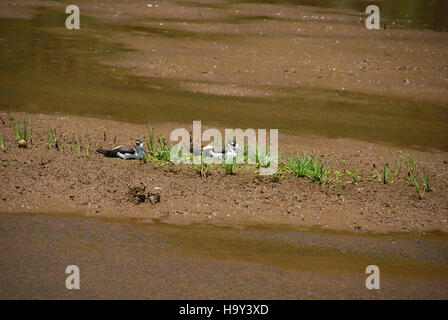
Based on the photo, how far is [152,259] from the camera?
4.99 m

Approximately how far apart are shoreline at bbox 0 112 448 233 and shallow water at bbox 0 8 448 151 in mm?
1510

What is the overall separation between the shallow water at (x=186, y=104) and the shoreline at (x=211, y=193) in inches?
59.4

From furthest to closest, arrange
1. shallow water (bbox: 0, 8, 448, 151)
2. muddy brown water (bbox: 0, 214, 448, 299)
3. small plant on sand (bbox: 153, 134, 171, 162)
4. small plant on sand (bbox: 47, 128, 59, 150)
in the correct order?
shallow water (bbox: 0, 8, 448, 151)
small plant on sand (bbox: 47, 128, 59, 150)
small plant on sand (bbox: 153, 134, 171, 162)
muddy brown water (bbox: 0, 214, 448, 299)

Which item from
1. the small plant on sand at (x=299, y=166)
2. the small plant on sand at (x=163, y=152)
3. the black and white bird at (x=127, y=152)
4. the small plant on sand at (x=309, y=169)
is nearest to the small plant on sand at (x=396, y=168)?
the small plant on sand at (x=309, y=169)

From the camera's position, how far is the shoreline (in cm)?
581

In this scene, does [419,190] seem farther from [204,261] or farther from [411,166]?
[204,261]

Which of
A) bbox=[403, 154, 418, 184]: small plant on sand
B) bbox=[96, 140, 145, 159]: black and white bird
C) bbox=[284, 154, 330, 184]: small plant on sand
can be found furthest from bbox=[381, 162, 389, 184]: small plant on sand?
bbox=[96, 140, 145, 159]: black and white bird

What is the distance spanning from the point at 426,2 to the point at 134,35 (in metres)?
11.3

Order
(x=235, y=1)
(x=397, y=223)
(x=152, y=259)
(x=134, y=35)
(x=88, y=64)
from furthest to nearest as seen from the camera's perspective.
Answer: (x=235, y=1)
(x=134, y=35)
(x=88, y=64)
(x=397, y=223)
(x=152, y=259)

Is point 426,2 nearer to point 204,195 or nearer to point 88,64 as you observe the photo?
point 88,64

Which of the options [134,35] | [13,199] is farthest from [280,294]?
[134,35]

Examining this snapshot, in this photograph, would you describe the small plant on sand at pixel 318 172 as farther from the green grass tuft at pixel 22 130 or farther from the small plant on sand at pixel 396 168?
the green grass tuft at pixel 22 130

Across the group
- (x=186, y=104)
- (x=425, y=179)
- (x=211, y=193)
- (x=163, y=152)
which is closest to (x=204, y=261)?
(x=211, y=193)

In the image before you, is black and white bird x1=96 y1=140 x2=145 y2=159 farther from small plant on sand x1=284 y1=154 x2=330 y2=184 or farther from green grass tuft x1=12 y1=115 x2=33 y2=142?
small plant on sand x1=284 y1=154 x2=330 y2=184
